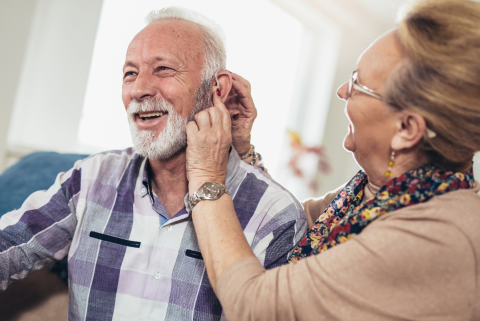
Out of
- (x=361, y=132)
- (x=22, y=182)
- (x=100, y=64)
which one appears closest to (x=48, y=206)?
(x=22, y=182)

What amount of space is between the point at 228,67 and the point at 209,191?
0.69 meters

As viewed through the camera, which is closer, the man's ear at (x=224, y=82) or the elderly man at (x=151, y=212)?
the elderly man at (x=151, y=212)

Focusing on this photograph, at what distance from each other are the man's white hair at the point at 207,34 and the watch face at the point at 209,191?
0.47 meters

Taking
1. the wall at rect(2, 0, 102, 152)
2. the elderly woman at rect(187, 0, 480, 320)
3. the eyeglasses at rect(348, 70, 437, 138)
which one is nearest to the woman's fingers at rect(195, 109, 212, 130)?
the elderly woman at rect(187, 0, 480, 320)

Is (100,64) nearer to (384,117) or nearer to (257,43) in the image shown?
(257,43)

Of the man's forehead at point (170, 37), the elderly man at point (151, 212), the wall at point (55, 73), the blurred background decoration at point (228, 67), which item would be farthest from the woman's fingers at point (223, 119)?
the wall at point (55, 73)

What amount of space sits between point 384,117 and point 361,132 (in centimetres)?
7

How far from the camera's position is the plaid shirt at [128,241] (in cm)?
120

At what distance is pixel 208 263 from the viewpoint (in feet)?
3.10

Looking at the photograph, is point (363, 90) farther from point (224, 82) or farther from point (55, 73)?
point (55, 73)

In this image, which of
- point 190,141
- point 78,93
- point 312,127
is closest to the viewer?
point 190,141

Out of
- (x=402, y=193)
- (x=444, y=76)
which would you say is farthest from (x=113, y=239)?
(x=444, y=76)

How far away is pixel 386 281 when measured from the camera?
792 millimetres

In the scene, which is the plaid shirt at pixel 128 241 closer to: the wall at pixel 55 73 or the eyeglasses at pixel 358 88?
the eyeglasses at pixel 358 88
